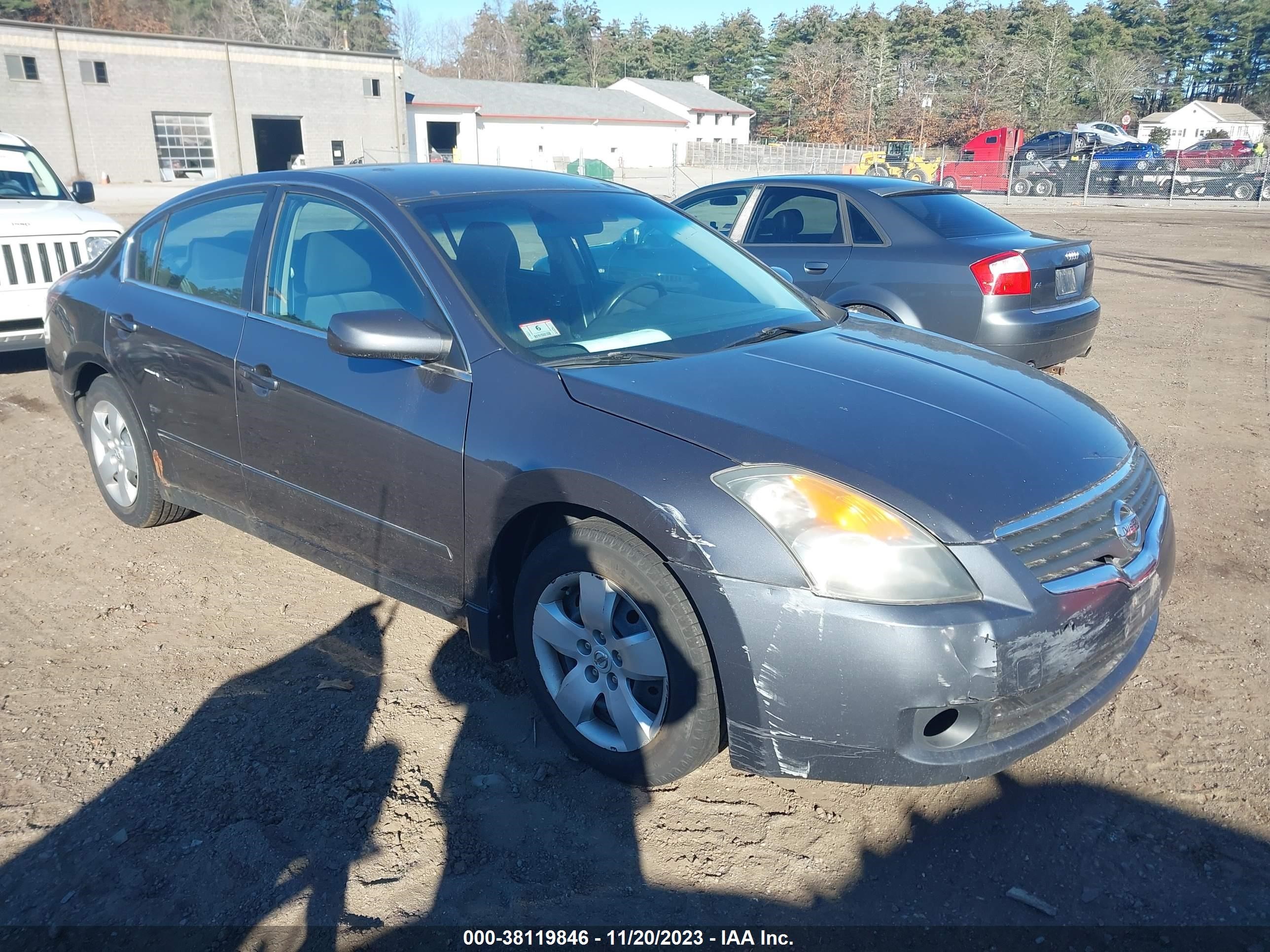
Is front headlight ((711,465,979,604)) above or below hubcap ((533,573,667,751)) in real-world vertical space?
above

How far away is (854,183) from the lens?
728 centimetres

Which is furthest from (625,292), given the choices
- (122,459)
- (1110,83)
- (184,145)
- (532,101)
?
(1110,83)

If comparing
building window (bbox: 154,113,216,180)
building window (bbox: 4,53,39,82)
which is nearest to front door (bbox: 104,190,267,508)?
building window (bbox: 4,53,39,82)

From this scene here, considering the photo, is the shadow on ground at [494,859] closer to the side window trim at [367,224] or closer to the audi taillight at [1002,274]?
the side window trim at [367,224]

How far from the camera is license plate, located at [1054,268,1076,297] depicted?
6594 millimetres

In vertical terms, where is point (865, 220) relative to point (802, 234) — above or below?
above

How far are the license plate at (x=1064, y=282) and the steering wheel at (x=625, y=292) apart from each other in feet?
13.3

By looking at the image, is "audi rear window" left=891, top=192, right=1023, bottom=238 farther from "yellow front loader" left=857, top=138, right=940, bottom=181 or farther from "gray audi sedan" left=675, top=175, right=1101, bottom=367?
"yellow front loader" left=857, top=138, right=940, bottom=181

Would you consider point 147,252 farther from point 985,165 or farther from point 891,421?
point 985,165

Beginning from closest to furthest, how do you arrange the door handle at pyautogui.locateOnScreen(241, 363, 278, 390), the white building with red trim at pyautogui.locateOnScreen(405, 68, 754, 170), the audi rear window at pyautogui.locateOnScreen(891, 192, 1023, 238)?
1. the door handle at pyautogui.locateOnScreen(241, 363, 278, 390)
2. the audi rear window at pyautogui.locateOnScreen(891, 192, 1023, 238)
3. the white building with red trim at pyautogui.locateOnScreen(405, 68, 754, 170)

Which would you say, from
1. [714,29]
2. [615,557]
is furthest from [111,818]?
[714,29]

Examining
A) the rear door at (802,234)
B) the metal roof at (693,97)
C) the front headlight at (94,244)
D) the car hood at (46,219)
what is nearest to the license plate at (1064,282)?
the rear door at (802,234)

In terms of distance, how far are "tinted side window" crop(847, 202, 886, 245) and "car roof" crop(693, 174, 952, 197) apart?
7.3 inches

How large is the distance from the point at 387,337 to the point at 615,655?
4.03ft
